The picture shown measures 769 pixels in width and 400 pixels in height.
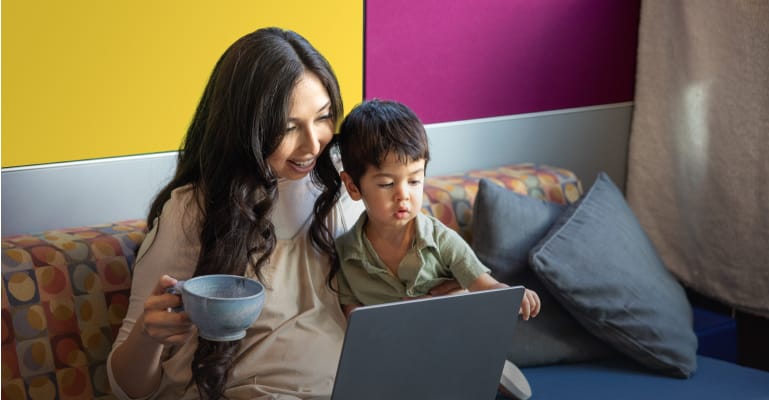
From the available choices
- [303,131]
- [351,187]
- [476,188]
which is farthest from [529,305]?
[476,188]

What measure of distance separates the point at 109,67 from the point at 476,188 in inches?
37.2

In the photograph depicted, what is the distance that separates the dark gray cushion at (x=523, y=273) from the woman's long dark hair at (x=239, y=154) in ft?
1.96

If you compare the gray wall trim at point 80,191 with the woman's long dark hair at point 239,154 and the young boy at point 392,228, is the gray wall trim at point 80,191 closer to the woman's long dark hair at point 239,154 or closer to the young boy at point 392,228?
the woman's long dark hair at point 239,154

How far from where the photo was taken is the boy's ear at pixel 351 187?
1957mm

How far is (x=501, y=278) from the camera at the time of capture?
7.65ft

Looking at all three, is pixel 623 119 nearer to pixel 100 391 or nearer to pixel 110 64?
pixel 110 64

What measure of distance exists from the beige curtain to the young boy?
1139mm

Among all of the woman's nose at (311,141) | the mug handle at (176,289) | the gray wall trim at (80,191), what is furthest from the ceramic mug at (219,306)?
the gray wall trim at (80,191)

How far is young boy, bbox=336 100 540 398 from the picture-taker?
1870mm

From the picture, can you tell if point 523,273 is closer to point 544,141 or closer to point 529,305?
point 529,305

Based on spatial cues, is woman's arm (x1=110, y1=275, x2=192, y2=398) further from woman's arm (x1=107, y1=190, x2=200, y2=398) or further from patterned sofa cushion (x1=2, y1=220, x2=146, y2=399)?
patterned sofa cushion (x1=2, y1=220, x2=146, y2=399)

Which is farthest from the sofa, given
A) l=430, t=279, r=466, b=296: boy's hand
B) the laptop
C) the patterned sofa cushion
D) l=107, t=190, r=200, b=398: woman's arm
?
the laptop

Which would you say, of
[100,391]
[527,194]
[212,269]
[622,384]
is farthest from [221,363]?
[527,194]

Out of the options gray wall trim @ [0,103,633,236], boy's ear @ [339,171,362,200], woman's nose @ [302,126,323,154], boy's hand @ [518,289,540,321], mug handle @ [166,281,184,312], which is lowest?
boy's hand @ [518,289,540,321]
